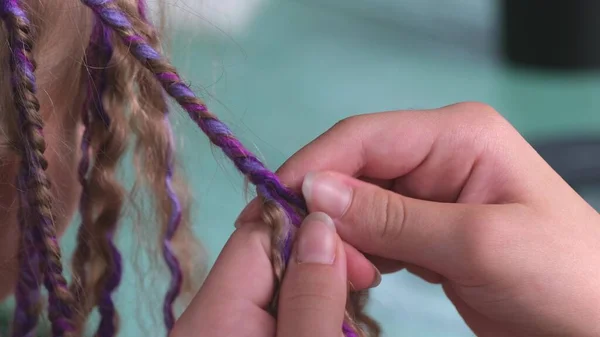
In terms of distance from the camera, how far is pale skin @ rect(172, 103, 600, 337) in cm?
48

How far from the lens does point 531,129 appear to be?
1468mm

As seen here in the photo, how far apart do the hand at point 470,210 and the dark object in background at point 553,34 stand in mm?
1166

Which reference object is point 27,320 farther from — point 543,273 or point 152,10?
point 543,273

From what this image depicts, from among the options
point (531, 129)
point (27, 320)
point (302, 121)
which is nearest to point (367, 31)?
point (302, 121)

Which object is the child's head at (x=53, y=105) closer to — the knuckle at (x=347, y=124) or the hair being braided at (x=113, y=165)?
the hair being braided at (x=113, y=165)

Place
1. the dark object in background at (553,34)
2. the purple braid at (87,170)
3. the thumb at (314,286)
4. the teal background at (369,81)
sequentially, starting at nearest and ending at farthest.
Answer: the thumb at (314,286)
the purple braid at (87,170)
the teal background at (369,81)
the dark object in background at (553,34)

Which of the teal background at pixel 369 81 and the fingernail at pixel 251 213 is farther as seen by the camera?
the teal background at pixel 369 81

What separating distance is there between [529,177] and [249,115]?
0.88 meters

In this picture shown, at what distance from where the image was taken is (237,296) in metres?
0.49

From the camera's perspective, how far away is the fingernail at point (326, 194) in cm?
51

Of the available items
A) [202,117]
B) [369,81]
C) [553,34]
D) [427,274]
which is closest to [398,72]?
[369,81]

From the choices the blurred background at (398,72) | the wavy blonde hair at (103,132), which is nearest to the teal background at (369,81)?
the blurred background at (398,72)

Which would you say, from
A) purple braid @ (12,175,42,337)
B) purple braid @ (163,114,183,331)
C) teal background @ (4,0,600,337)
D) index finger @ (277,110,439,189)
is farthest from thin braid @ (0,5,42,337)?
→ teal background @ (4,0,600,337)

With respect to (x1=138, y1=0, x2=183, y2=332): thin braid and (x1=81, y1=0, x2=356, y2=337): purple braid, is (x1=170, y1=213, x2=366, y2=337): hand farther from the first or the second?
(x1=138, y1=0, x2=183, y2=332): thin braid
